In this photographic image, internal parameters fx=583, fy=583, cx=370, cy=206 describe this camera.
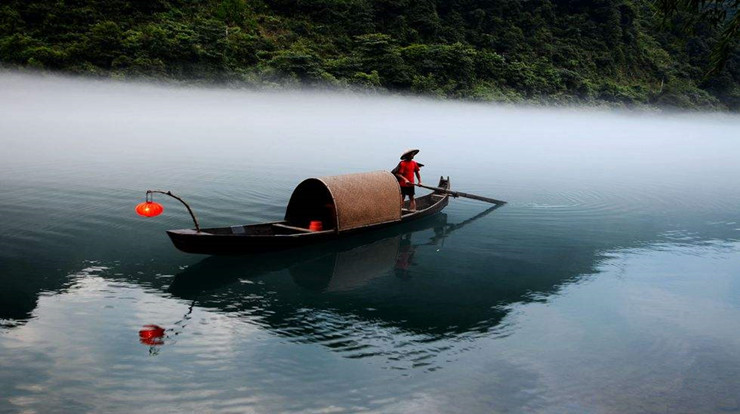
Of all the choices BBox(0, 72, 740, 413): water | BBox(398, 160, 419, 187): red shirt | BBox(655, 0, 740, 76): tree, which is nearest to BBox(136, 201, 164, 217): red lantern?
BBox(0, 72, 740, 413): water

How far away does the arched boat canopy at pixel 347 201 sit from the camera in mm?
14930

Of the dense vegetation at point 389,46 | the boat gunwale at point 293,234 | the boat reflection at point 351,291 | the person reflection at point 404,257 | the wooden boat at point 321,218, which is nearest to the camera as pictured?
the boat reflection at point 351,291

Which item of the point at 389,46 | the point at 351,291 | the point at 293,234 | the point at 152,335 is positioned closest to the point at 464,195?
the point at 293,234

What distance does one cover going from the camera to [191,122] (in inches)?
2121

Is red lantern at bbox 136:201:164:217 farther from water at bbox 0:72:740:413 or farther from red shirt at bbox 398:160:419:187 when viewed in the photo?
red shirt at bbox 398:160:419:187

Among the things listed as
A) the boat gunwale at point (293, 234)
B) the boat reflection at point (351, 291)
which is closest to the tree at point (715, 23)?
the boat reflection at point (351, 291)

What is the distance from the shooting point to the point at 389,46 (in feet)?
219

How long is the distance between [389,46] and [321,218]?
2119 inches

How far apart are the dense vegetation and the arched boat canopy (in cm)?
3385

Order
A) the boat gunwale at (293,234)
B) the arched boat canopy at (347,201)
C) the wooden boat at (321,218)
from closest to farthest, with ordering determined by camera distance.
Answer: the boat gunwale at (293,234) < the wooden boat at (321,218) < the arched boat canopy at (347,201)

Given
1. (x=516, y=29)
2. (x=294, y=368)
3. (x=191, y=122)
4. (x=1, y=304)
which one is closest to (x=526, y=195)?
(x=294, y=368)

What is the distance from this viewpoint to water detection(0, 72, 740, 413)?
8266mm

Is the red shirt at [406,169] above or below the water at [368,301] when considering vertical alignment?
above

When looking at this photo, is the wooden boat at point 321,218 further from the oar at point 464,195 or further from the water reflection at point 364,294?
the oar at point 464,195
